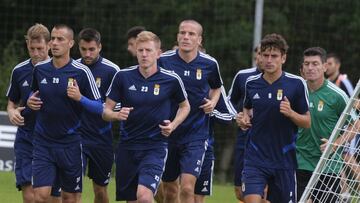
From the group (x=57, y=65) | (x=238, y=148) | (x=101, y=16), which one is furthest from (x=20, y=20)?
(x=57, y=65)

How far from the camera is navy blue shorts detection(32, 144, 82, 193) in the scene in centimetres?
1193

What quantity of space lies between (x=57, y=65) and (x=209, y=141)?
2517 mm

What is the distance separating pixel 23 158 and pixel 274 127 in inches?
120

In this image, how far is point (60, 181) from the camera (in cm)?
1229

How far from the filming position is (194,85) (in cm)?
1322

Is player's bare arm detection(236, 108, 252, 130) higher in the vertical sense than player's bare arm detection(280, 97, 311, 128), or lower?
lower

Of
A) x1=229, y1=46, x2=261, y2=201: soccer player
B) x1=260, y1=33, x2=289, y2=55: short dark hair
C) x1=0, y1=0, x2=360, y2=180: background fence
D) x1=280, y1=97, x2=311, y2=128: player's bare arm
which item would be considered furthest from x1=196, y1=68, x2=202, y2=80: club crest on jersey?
A: x1=0, y1=0, x2=360, y2=180: background fence

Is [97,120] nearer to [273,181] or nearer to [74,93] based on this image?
[74,93]

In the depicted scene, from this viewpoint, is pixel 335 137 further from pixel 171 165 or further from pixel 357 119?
pixel 171 165

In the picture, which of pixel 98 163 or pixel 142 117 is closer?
pixel 142 117

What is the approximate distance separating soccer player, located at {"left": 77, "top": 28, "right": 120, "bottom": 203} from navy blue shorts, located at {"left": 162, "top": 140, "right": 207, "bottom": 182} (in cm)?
77

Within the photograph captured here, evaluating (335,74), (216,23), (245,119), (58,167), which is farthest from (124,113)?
(216,23)

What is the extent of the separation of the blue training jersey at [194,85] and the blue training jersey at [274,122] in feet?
5.05

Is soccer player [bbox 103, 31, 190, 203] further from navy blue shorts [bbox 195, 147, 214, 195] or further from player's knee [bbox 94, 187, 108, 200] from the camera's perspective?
navy blue shorts [bbox 195, 147, 214, 195]
